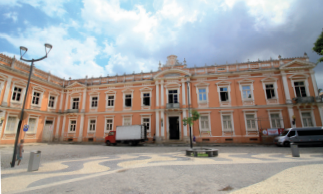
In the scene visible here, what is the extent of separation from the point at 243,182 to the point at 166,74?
18.8 m

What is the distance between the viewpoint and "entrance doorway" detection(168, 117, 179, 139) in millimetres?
22130

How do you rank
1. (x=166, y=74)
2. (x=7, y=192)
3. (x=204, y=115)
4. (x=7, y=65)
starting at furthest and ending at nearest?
(x=166, y=74)
(x=204, y=115)
(x=7, y=65)
(x=7, y=192)

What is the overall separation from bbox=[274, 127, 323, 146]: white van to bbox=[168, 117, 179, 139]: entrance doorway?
11.5 metres

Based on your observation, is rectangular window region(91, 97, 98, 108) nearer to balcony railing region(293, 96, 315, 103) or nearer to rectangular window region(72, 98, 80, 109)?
rectangular window region(72, 98, 80, 109)

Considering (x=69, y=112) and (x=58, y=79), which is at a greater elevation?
(x=58, y=79)

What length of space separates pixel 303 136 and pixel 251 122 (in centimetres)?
517

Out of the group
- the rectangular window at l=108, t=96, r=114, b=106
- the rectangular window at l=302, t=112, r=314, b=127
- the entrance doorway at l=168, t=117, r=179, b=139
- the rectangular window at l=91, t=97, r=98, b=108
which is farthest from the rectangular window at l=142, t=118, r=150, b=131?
the rectangular window at l=302, t=112, r=314, b=127

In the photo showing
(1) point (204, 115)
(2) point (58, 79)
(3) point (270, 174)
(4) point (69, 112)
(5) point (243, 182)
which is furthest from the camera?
(2) point (58, 79)

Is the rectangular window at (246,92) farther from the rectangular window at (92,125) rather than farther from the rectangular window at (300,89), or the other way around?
the rectangular window at (92,125)

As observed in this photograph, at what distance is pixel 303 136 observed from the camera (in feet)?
51.6

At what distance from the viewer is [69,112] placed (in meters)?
24.7

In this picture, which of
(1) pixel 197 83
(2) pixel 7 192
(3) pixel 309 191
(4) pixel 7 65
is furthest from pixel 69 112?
(3) pixel 309 191

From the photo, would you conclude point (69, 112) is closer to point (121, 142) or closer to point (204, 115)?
point (121, 142)

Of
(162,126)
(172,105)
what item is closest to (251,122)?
(172,105)
